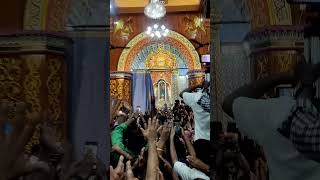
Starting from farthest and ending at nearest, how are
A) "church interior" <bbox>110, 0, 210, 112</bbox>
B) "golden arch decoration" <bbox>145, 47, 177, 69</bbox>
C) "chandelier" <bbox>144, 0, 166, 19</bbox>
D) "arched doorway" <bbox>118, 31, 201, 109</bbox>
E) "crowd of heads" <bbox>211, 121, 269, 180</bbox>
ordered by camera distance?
"golden arch decoration" <bbox>145, 47, 177, 69</bbox> → "arched doorway" <bbox>118, 31, 201, 109</bbox> → "church interior" <bbox>110, 0, 210, 112</bbox> → "chandelier" <bbox>144, 0, 166, 19</bbox> → "crowd of heads" <bbox>211, 121, 269, 180</bbox>

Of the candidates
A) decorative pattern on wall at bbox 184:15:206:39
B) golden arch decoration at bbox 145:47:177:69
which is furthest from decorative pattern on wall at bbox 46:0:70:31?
decorative pattern on wall at bbox 184:15:206:39

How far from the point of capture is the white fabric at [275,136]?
43.6 inches

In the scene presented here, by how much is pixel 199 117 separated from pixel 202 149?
0.48 feet

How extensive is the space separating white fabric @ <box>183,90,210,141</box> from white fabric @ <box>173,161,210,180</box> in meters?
0.13

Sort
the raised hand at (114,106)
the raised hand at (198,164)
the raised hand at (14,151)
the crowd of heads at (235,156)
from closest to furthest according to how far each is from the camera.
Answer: the raised hand at (14,151) < the crowd of heads at (235,156) < the raised hand at (198,164) < the raised hand at (114,106)

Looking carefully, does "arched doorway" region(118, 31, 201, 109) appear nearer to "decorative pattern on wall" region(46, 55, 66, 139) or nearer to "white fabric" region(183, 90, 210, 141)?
"white fabric" region(183, 90, 210, 141)

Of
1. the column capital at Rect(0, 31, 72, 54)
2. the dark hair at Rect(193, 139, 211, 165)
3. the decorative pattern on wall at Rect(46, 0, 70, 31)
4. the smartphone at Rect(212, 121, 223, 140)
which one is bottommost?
the dark hair at Rect(193, 139, 211, 165)

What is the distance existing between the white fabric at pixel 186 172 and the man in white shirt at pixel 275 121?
2.10 ft

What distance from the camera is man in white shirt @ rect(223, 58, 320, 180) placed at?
111 centimetres

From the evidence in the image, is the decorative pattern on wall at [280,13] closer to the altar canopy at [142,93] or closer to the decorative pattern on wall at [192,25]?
the altar canopy at [142,93]

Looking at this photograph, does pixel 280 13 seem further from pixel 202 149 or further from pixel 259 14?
pixel 202 149

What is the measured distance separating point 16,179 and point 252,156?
3.36 feet

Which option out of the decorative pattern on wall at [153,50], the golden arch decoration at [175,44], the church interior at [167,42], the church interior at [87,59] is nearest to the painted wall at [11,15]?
the church interior at [87,59]

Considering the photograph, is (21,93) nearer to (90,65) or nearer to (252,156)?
(90,65)
